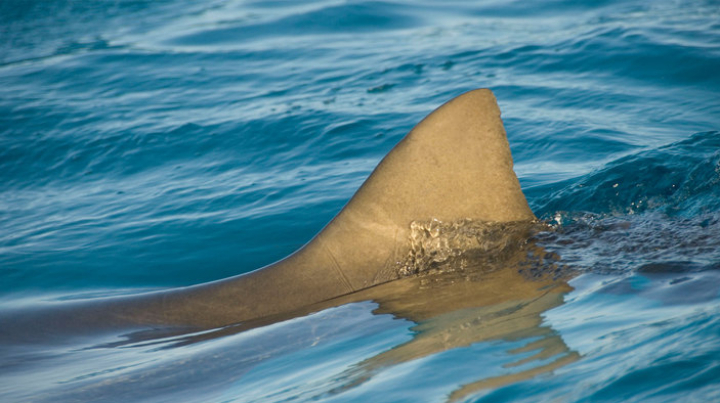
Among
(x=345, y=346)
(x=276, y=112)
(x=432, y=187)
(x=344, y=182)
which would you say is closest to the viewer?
(x=345, y=346)

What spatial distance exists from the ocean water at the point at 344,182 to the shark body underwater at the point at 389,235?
131mm

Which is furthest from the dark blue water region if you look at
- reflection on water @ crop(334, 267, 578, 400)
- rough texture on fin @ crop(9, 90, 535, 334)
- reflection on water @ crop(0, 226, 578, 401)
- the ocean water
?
reflection on water @ crop(334, 267, 578, 400)

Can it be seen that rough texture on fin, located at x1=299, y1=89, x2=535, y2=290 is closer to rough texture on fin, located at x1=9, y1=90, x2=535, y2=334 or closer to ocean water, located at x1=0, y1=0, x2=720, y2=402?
rough texture on fin, located at x1=9, y1=90, x2=535, y2=334

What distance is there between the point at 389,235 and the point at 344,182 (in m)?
2.77

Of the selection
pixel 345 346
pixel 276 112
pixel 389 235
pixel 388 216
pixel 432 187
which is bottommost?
pixel 345 346

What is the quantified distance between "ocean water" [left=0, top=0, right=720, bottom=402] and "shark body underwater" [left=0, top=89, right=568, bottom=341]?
13cm

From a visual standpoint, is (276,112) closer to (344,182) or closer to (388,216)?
(344,182)

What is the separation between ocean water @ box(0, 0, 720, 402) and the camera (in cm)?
307

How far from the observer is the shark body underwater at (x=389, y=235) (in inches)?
151

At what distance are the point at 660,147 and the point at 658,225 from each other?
2175 millimetres

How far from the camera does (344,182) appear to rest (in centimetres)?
668

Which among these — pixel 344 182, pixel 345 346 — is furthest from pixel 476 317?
pixel 344 182

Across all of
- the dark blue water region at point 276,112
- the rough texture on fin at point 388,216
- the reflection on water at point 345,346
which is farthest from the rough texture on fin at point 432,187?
the dark blue water region at point 276,112

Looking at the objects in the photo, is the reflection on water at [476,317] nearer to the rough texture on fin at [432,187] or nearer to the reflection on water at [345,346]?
the reflection on water at [345,346]
